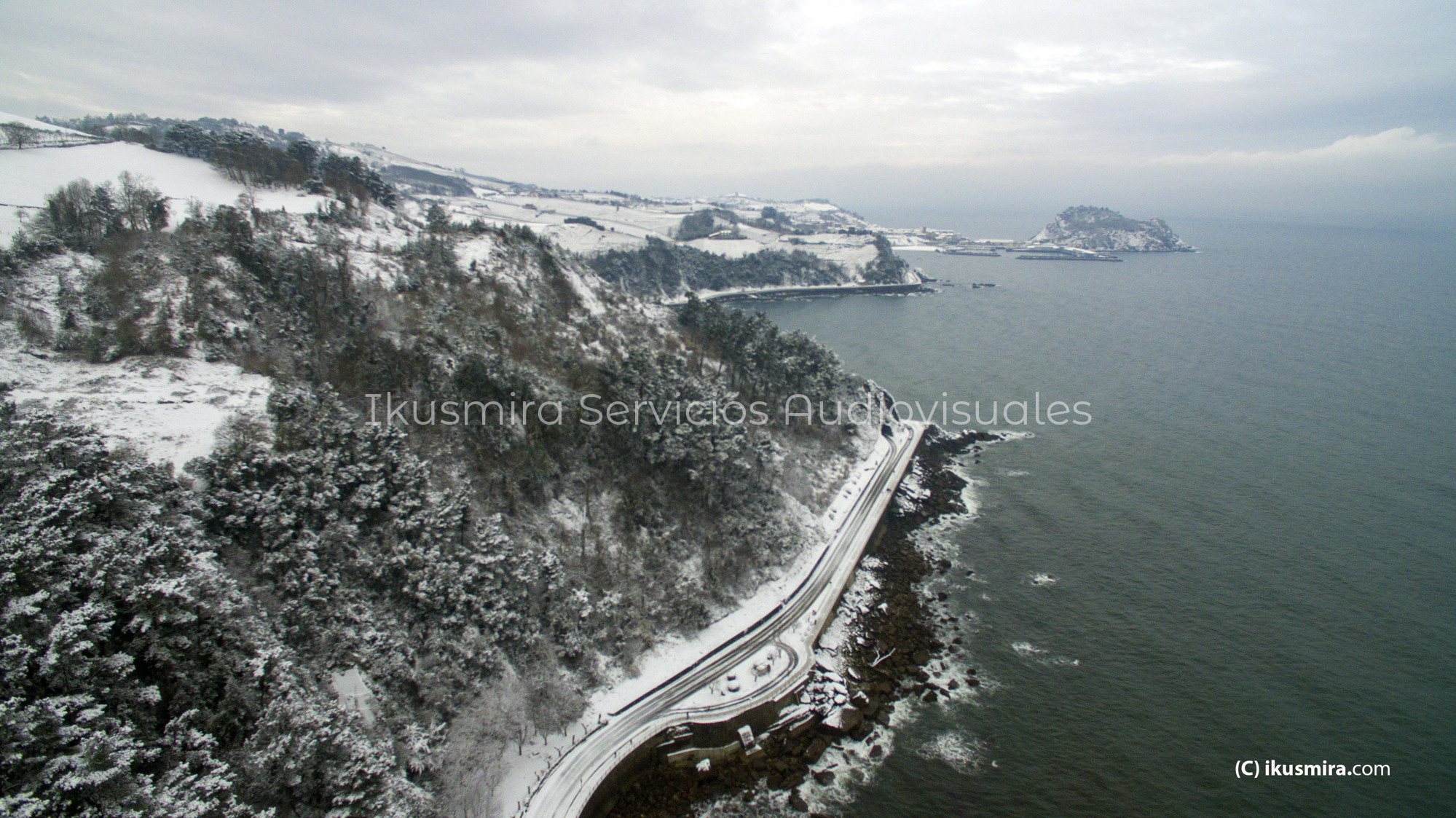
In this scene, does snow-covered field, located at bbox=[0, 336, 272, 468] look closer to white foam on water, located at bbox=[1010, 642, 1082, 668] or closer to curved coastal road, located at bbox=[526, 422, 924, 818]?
curved coastal road, located at bbox=[526, 422, 924, 818]

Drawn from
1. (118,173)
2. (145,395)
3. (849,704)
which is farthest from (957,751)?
(118,173)

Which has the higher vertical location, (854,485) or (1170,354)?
(1170,354)

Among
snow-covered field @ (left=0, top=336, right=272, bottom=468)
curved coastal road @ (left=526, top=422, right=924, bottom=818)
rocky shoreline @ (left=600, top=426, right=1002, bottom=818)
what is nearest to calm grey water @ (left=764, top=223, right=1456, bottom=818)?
rocky shoreline @ (left=600, top=426, right=1002, bottom=818)

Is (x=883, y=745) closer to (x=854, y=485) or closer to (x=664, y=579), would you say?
(x=664, y=579)

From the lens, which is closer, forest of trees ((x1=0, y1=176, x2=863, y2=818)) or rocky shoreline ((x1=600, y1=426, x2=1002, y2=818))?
forest of trees ((x1=0, y1=176, x2=863, y2=818))

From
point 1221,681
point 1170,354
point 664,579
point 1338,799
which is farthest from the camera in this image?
point 1170,354

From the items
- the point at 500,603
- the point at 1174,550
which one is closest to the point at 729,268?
the point at 1174,550

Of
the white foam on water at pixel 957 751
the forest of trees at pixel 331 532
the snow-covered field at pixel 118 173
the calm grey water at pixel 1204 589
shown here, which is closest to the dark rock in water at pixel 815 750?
the calm grey water at pixel 1204 589

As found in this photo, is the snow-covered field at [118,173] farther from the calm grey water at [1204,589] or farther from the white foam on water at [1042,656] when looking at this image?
the white foam on water at [1042,656]
